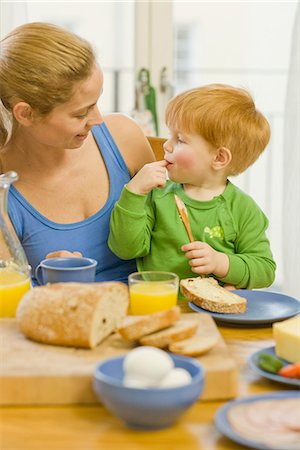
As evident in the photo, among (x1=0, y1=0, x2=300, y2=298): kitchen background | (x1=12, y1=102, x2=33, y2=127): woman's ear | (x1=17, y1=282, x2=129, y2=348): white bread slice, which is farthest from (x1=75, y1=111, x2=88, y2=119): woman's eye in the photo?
(x1=0, y1=0, x2=300, y2=298): kitchen background

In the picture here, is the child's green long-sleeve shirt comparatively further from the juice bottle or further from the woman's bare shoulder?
the juice bottle

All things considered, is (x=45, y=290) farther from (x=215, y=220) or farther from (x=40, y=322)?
(x=215, y=220)

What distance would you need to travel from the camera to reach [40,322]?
132cm

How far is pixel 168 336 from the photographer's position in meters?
1.30

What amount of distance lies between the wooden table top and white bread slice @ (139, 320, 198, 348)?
121mm

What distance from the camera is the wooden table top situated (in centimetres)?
107

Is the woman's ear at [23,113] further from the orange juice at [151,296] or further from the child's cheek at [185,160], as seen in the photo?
the orange juice at [151,296]

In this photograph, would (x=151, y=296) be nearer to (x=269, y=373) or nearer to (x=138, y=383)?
(x=269, y=373)

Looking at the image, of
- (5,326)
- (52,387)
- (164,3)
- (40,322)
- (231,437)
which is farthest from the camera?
(164,3)

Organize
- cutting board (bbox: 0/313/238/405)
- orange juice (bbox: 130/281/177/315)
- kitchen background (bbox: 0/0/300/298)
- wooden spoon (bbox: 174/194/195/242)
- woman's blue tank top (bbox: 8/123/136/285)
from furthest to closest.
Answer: kitchen background (bbox: 0/0/300/298) < woman's blue tank top (bbox: 8/123/136/285) < wooden spoon (bbox: 174/194/195/242) < orange juice (bbox: 130/281/177/315) < cutting board (bbox: 0/313/238/405)

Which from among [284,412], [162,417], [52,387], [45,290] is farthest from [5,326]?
[284,412]

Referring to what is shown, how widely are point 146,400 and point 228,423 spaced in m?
0.12

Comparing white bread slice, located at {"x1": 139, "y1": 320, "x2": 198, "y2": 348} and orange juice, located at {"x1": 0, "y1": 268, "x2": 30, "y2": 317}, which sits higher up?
white bread slice, located at {"x1": 139, "y1": 320, "x2": 198, "y2": 348}

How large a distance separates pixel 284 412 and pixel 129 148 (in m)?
1.24
